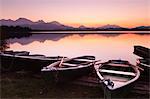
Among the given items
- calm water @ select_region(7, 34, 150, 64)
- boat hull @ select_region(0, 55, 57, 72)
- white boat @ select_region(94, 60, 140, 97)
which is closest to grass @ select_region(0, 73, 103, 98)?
white boat @ select_region(94, 60, 140, 97)

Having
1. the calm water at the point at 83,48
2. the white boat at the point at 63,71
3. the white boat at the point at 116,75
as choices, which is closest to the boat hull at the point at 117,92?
the white boat at the point at 116,75

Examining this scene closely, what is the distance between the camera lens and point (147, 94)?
10.1 m

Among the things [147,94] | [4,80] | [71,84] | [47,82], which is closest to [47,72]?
[47,82]

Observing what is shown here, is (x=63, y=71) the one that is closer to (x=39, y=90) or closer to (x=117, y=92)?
(x=39, y=90)

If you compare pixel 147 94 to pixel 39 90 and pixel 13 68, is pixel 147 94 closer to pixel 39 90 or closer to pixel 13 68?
pixel 39 90

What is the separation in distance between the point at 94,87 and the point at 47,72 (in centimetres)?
204

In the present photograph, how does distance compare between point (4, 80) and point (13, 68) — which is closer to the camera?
point (4, 80)

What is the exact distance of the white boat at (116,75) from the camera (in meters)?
8.37

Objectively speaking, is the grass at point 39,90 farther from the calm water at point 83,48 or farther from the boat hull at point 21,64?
the calm water at point 83,48

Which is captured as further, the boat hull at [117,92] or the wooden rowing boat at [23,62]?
the wooden rowing boat at [23,62]

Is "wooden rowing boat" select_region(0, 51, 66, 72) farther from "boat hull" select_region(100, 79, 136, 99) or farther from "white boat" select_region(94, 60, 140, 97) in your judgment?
"boat hull" select_region(100, 79, 136, 99)

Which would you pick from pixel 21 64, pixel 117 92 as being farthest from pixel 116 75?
pixel 21 64

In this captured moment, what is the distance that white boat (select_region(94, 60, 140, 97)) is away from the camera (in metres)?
8.37

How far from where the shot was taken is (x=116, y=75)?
1136 cm
